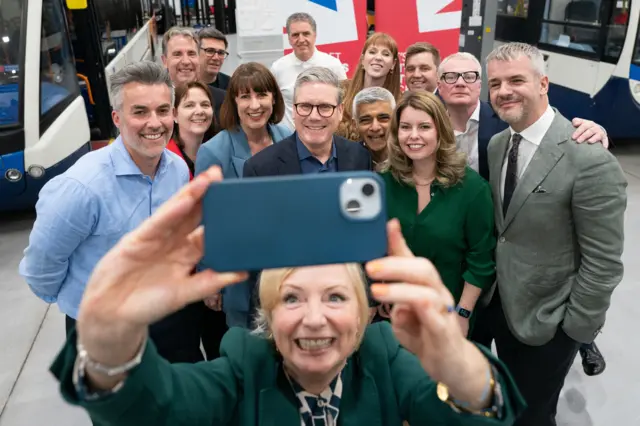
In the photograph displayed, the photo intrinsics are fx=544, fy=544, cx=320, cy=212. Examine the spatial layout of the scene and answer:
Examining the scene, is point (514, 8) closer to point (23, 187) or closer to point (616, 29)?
point (616, 29)

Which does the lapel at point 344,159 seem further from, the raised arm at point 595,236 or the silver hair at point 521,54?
the raised arm at point 595,236

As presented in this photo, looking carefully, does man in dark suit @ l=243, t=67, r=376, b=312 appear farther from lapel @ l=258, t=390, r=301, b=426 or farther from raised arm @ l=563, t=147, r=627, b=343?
lapel @ l=258, t=390, r=301, b=426

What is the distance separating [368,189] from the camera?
844 mm

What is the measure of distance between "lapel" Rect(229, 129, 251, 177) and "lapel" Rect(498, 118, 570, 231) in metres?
1.23

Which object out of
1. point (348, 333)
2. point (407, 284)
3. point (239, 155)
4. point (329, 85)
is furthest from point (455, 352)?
point (239, 155)

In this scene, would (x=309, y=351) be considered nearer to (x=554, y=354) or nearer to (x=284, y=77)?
(x=554, y=354)

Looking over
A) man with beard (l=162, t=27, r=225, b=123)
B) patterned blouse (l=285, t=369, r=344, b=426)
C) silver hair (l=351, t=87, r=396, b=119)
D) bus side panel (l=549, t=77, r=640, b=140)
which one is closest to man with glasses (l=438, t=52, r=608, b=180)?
silver hair (l=351, t=87, r=396, b=119)

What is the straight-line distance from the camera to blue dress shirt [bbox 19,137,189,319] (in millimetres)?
1830

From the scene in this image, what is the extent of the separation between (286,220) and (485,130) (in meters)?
2.08

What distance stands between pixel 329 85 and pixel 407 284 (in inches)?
64.8

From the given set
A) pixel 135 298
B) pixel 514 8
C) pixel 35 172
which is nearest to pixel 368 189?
pixel 135 298

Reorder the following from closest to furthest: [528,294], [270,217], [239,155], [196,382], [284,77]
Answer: [270,217] < [196,382] < [528,294] < [239,155] < [284,77]

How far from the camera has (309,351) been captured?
119cm

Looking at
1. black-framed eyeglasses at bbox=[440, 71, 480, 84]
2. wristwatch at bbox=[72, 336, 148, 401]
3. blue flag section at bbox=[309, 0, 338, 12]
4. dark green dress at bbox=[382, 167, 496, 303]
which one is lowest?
dark green dress at bbox=[382, 167, 496, 303]
